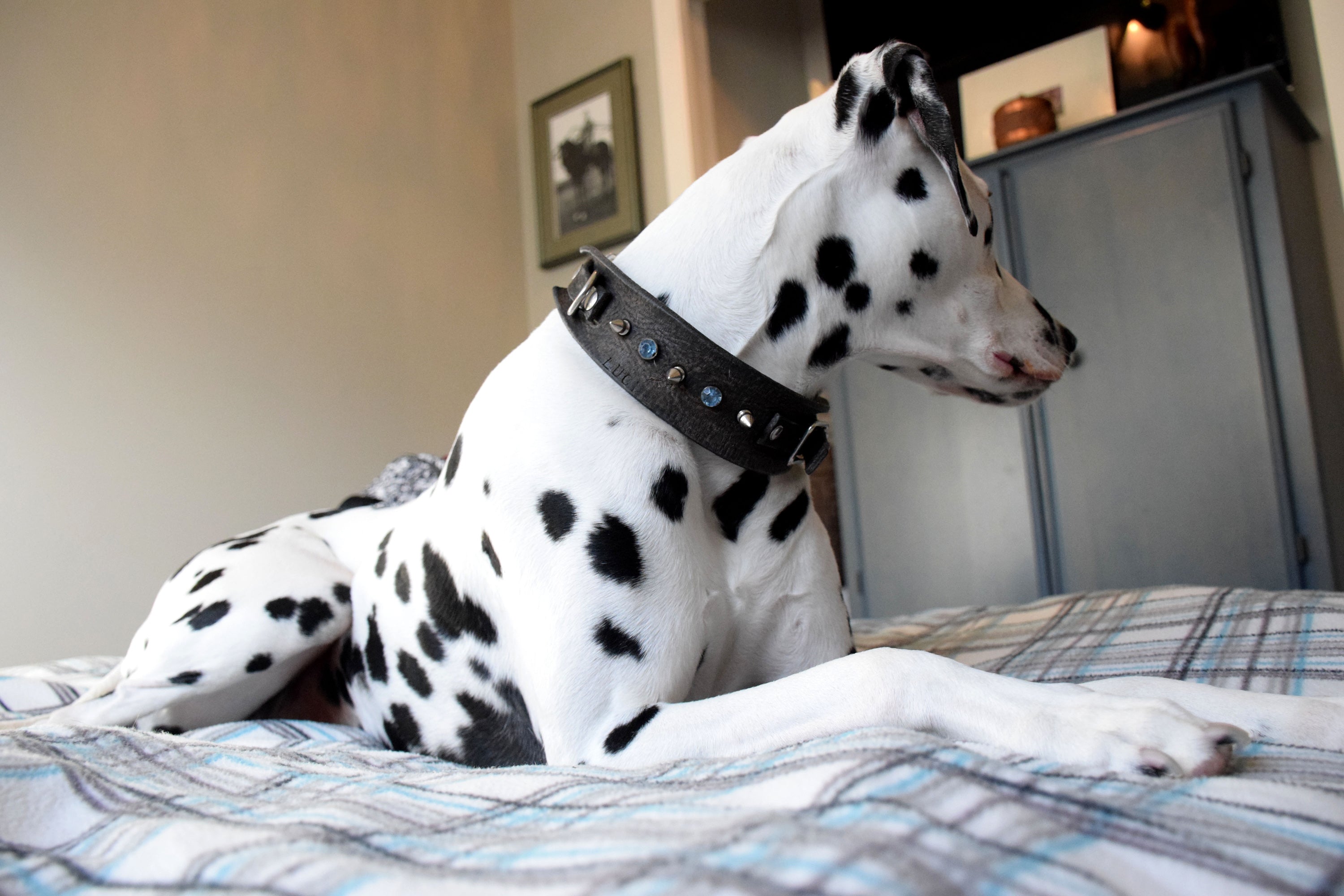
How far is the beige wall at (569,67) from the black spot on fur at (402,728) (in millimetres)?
3538

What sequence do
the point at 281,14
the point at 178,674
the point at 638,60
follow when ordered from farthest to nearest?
the point at 638,60
the point at 281,14
the point at 178,674

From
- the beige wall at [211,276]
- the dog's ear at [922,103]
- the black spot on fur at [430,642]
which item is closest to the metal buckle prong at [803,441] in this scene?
the dog's ear at [922,103]

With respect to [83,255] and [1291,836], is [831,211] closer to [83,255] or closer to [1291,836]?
[1291,836]

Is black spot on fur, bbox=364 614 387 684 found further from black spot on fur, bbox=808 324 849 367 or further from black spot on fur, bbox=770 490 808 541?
black spot on fur, bbox=808 324 849 367

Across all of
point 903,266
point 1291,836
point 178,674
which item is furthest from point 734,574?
point 178,674

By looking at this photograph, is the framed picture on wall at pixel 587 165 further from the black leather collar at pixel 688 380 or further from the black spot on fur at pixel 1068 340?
the black leather collar at pixel 688 380

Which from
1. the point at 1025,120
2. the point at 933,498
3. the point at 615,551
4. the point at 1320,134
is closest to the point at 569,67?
the point at 1025,120

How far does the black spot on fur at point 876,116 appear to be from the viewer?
1138 millimetres

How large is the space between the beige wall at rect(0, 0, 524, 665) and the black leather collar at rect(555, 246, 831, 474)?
9.09 ft

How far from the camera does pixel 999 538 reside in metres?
3.55

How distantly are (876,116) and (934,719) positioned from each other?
743 mm

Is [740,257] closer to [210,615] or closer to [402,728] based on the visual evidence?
[402,728]

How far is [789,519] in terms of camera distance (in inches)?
46.3

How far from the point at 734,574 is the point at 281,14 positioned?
4013 millimetres
